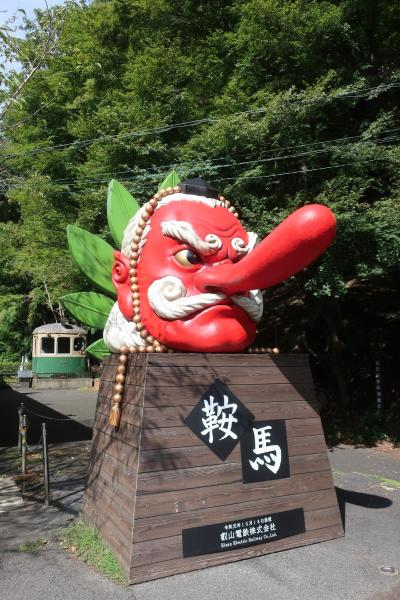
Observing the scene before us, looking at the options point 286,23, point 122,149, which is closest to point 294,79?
point 286,23

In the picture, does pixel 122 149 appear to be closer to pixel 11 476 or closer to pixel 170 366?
pixel 11 476

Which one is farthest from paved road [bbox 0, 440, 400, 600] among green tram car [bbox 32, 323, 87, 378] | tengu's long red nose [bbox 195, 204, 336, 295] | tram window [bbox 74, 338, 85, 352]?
tram window [bbox 74, 338, 85, 352]

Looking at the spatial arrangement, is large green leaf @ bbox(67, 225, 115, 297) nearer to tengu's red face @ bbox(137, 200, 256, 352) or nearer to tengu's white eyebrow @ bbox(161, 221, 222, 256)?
tengu's red face @ bbox(137, 200, 256, 352)

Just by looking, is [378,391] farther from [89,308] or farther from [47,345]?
[47,345]

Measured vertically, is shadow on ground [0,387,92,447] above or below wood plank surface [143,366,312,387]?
below

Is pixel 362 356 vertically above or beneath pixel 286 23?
beneath

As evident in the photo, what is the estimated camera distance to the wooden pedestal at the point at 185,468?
382 cm

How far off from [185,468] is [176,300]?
1.36 metres

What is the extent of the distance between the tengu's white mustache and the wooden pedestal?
1.29ft

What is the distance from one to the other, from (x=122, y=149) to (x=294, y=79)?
353 cm

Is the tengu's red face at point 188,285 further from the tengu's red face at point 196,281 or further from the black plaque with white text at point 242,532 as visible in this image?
the black plaque with white text at point 242,532

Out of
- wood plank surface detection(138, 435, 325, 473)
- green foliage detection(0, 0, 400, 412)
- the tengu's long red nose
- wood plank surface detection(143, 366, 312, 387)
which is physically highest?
green foliage detection(0, 0, 400, 412)

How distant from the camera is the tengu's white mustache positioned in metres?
4.32

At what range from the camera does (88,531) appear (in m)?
4.61
